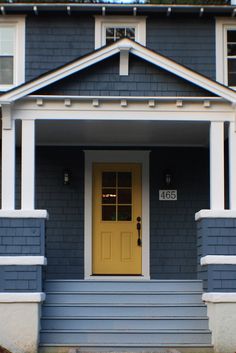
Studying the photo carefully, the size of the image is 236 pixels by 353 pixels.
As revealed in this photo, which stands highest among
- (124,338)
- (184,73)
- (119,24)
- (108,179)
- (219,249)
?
(119,24)

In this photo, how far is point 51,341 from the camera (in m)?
10.1

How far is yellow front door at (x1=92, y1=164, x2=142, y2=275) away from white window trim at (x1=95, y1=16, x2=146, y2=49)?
92.4 inches

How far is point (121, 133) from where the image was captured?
1207cm

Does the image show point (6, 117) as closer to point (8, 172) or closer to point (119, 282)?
point (8, 172)

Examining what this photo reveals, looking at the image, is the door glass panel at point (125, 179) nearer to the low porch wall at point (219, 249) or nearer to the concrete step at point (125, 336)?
the low porch wall at point (219, 249)

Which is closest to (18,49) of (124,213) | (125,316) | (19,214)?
(124,213)

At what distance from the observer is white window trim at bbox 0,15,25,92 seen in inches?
505

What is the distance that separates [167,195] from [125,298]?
275 cm

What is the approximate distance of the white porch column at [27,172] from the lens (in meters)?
10.4

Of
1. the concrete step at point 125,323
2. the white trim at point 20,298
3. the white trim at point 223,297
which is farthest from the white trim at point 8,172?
the white trim at point 223,297

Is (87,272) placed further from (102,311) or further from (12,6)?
(12,6)

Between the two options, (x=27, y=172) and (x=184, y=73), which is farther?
(x=184, y=73)

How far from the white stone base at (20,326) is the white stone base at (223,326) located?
256cm

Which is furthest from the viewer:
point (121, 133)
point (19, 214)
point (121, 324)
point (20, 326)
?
point (121, 133)
